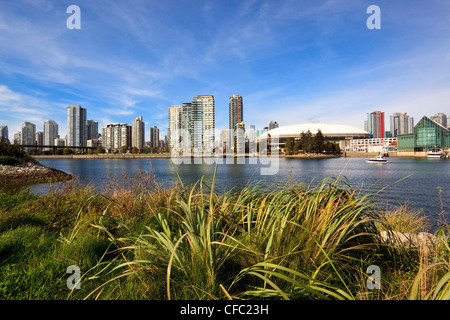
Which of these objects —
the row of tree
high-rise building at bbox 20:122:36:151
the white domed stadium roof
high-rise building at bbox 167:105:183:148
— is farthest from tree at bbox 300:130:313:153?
high-rise building at bbox 20:122:36:151

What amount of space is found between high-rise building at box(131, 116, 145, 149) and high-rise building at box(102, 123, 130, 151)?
3.69 m

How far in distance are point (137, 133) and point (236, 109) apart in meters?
60.6

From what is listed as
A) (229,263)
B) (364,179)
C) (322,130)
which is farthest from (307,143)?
(229,263)

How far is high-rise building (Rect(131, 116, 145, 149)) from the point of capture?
129500mm

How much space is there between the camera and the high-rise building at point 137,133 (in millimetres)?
129500

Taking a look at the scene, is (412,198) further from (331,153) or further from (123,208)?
(331,153)

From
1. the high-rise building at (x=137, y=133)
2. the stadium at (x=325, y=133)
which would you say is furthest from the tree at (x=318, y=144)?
the high-rise building at (x=137, y=133)

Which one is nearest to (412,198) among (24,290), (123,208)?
(123,208)

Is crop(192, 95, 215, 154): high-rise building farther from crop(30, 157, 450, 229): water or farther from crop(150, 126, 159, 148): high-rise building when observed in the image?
crop(30, 157, 450, 229): water

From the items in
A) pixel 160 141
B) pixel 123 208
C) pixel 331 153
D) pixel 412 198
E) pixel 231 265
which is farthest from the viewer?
pixel 160 141

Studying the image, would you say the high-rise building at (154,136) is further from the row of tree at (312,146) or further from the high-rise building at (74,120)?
the row of tree at (312,146)

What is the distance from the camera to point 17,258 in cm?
262

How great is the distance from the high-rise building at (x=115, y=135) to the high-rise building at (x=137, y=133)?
145 inches
